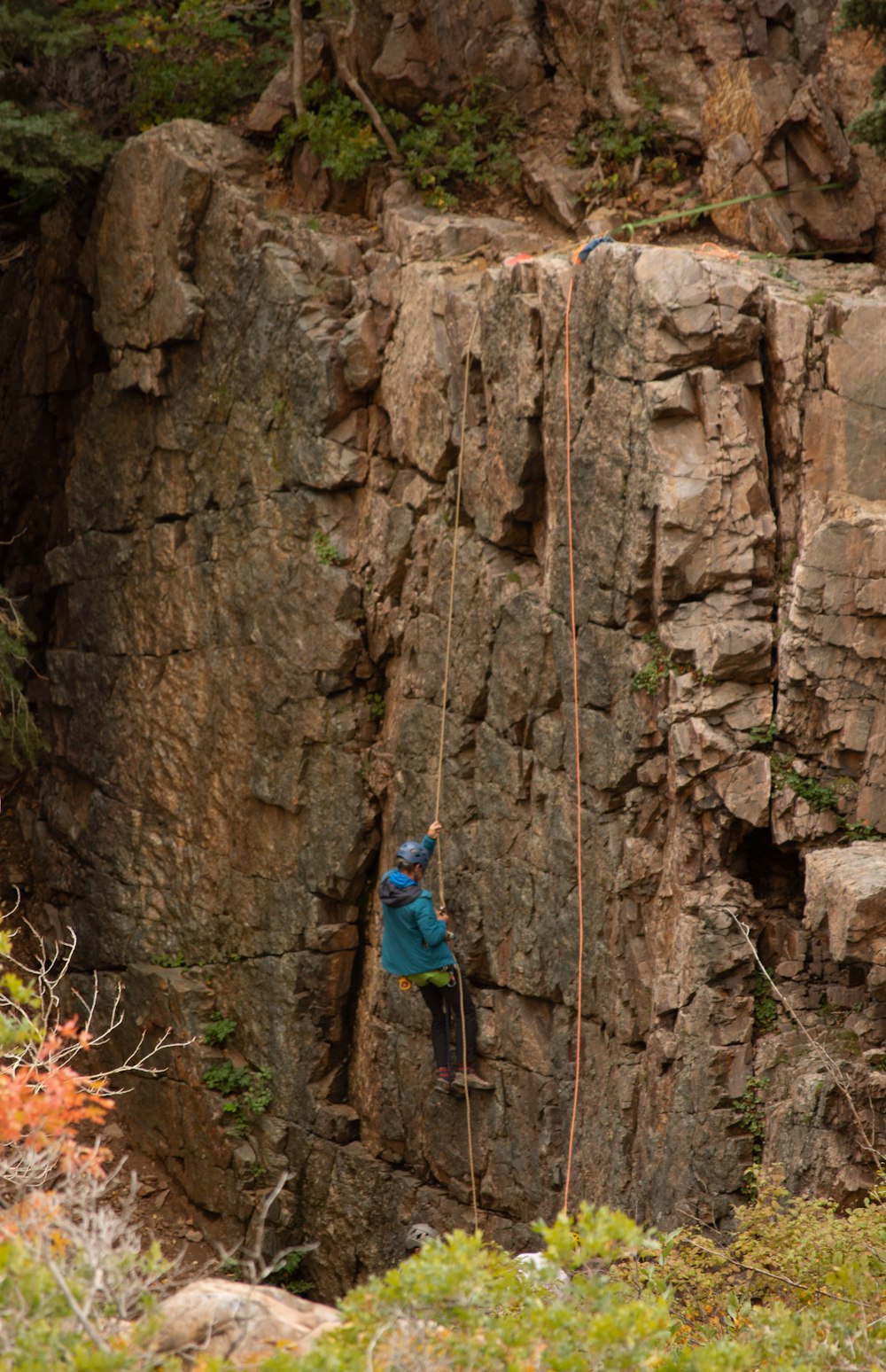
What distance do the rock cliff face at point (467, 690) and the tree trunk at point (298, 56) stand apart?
87 centimetres

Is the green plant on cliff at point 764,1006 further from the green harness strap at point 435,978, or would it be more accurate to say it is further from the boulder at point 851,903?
the green harness strap at point 435,978

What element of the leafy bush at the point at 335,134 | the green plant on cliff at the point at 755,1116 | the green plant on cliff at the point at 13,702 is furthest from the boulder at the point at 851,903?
the leafy bush at the point at 335,134

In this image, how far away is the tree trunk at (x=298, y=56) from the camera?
599 inches

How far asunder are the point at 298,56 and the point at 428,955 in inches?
363

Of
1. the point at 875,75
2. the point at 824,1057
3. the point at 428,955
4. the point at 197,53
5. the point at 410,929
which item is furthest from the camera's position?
the point at 197,53

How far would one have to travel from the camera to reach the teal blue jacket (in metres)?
12.2

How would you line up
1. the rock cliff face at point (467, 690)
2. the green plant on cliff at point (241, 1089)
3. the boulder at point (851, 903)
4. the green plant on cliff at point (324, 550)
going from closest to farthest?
1. the boulder at point (851, 903)
2. the rock cliff face at point (467, 690)
3. the green plant on cliff at point (324, 550)
4. the green plant on cliff at point (241, 1089)

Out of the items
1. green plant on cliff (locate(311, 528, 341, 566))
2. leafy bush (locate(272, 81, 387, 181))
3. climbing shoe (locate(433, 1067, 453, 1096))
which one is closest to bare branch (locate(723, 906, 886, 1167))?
climbing shoe (locate(433, 1067, 453, 1096))

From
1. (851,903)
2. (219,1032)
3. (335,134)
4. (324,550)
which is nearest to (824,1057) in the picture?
(851,903)

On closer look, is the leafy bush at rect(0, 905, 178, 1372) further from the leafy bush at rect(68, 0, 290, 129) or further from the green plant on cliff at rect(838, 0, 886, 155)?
the leafy bush at rect(68, 0, 290, 129)

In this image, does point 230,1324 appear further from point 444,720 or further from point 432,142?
point 432,142

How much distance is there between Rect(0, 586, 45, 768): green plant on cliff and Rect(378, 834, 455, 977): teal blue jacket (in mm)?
5045

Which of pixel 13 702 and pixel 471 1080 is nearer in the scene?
pixel 471 1080

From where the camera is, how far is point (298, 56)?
50.3 ft
